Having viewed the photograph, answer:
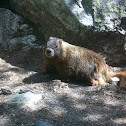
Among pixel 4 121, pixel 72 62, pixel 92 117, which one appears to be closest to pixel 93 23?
pixel 72 62

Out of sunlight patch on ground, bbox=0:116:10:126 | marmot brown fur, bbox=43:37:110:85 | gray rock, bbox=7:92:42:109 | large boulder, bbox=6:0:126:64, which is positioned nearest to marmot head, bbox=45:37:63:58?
marmot brown fur, bbox=43:37:110:85

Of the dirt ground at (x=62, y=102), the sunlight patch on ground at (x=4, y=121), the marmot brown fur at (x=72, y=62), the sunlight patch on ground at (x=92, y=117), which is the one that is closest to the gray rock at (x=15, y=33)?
the dirt ground at (x=62, y=102)

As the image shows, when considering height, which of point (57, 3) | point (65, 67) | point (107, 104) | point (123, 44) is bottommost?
point (107, 104)

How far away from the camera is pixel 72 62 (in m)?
5.55

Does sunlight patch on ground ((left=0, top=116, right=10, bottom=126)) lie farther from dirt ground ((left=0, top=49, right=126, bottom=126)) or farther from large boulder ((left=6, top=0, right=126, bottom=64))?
large boulder ((left=6, top=0, right=126, bottom=64))

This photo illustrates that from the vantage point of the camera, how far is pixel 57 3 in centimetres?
634

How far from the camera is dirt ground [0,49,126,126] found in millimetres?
3693

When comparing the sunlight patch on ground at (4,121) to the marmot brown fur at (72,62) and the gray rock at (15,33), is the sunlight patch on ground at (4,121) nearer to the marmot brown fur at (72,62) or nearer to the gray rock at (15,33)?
the marmot brown fur at (72,62)

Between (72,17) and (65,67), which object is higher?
(72,17)

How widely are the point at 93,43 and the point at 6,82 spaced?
2.75 metres

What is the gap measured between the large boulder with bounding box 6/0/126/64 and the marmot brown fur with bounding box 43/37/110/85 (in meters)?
0.72

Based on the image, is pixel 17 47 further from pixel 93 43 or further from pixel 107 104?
pixel 107 104

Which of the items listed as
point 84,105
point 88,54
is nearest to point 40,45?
point 88,54

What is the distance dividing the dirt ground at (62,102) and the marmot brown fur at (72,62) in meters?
0.27
